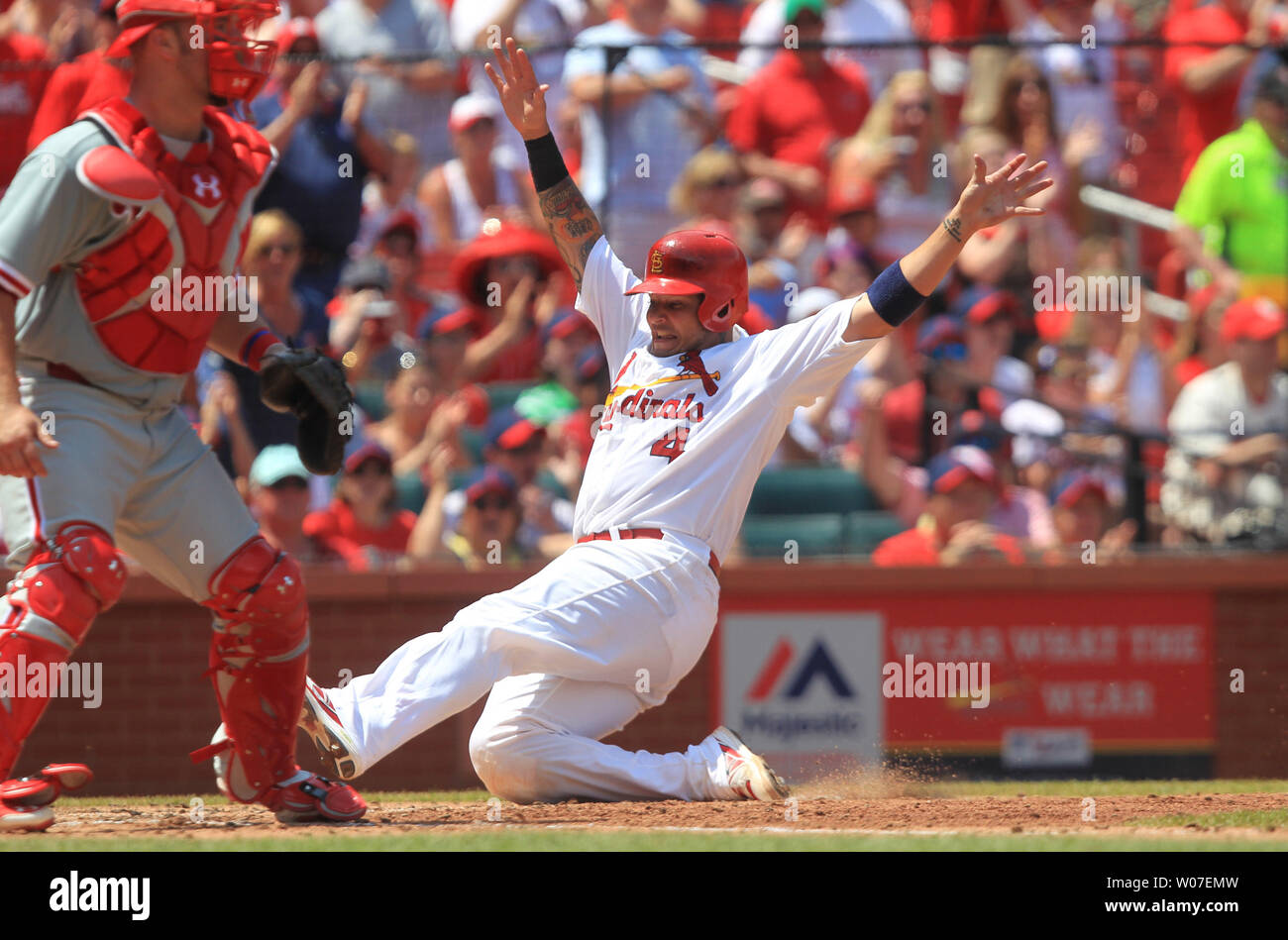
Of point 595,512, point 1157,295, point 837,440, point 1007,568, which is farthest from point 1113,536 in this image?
point 595,512

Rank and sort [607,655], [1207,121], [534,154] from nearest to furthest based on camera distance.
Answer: [607,655], [534,154], [1207,121]

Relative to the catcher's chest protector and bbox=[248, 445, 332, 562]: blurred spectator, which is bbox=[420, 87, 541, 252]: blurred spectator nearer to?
bbox=[248, 445, 332, 562]: blurred spectator

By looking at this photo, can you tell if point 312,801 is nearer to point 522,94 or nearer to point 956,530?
point 522,94

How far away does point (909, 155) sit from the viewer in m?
9.62

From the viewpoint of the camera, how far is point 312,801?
5.09m

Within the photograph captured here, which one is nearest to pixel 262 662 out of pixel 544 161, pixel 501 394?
pixel 544 161

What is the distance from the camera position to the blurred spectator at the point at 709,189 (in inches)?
356

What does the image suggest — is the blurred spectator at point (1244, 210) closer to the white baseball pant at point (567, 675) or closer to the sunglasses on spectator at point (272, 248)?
the sunglasses on spectator at point (272, 248)

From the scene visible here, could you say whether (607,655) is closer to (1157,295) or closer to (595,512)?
(595,512)

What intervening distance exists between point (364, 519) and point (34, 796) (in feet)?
12.4

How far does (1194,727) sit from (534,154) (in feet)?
14.5

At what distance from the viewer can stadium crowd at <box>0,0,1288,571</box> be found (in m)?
8.45

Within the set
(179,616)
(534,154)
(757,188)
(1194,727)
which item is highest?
(757,188)

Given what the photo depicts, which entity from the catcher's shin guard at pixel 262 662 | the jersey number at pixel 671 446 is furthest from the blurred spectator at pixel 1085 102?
the catcher's shin guard at pixel 262 662
